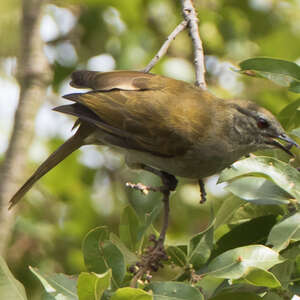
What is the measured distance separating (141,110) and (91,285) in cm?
198

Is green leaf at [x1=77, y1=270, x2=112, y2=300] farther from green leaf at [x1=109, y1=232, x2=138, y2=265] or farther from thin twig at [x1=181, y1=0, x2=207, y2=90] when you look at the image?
thin twig at [x1=181, y1=0, x2=207, y2=90]

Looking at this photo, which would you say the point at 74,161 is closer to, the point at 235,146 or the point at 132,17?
the point at 132,17

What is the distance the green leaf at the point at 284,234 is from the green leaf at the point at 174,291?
37 cm

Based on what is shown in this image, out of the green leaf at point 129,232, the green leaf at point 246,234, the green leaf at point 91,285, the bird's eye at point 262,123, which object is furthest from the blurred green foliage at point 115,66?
Result: the green leaf at point 91,285

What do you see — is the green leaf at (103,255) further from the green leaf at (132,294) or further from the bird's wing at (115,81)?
the bird's wing at (115,81)

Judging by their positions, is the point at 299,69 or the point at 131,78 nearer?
the point at 299,69

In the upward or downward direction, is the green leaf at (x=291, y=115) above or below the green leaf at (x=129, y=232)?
above

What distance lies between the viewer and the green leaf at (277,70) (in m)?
3.06

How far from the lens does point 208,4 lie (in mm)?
5621

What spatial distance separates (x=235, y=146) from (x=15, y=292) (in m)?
2.10

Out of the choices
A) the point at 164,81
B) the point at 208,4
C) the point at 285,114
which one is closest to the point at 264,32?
the point at 208,4

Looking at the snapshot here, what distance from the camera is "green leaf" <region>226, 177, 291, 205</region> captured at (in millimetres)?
2586

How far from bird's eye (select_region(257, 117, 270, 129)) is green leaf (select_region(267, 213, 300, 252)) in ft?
4.71

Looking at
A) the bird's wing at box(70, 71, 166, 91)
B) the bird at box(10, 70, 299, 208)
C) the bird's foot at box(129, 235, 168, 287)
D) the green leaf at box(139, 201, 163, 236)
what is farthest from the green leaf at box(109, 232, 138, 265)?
the bird's wing at box(70, 71, 166, 91)
